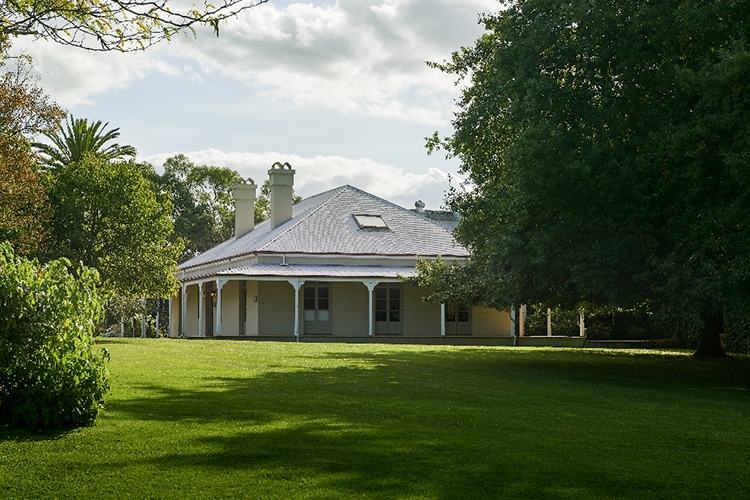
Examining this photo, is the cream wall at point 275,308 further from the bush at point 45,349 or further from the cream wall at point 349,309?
the bush at point 45,349

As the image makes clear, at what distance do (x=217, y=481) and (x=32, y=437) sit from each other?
2276mm

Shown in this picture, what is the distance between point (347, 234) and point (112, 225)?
450 inches

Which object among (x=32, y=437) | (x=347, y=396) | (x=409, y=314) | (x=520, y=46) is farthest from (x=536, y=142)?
(x=409, y=314)

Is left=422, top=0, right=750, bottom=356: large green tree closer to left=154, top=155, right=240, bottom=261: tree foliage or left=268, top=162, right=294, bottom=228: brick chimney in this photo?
left=268, top=162, right=294, bottom=228: brick chimney

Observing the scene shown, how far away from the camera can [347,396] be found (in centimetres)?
1198

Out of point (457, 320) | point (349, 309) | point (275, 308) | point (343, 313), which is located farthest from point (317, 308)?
point (457, 320)

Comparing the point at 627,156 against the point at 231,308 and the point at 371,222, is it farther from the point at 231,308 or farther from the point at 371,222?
the point at 231,308

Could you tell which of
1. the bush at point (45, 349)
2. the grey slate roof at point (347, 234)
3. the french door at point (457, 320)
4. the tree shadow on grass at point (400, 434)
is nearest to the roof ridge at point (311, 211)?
the grey slate roof at point (347, 234)

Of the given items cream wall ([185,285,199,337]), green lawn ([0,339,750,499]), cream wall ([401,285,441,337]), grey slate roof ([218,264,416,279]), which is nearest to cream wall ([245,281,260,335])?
grey slate roof ([218,264,416,279])

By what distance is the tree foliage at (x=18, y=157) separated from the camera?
22.7 m

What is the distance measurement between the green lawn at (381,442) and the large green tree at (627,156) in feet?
8.12

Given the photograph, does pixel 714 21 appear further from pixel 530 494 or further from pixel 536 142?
pixel 530 494

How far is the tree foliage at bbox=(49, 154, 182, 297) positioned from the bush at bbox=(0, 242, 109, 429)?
2130 cm

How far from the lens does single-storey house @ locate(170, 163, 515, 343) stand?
35344 millimetres
